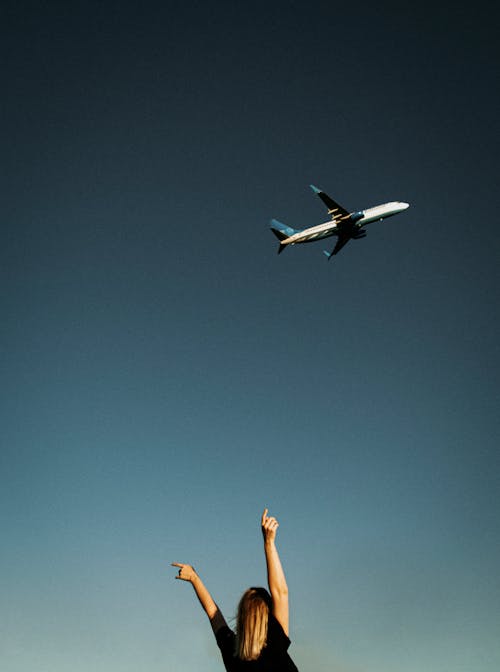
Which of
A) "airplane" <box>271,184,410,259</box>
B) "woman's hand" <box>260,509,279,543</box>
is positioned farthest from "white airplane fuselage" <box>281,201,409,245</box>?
"woman's hand" <box>260,509,279,543</box>

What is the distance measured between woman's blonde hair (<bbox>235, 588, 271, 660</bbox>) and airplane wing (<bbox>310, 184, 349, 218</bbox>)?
61.7m

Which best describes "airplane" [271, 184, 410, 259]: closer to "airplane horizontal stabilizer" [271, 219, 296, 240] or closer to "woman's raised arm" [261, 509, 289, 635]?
"airplane horizontal stabilizer" [271, 219, 296, 240]

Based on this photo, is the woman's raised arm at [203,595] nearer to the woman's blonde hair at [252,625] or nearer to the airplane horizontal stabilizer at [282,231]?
the woman's blonde hair at [252,625]

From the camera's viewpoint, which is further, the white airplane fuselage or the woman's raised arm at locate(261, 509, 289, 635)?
the white airplane fuselage

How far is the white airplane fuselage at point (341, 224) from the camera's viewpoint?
2495 inches

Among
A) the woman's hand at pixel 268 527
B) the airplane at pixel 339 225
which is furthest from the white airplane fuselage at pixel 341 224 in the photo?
the woman's hand at pixel 268 527

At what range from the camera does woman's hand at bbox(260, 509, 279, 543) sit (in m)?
5.24

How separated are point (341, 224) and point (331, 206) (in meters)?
2.53

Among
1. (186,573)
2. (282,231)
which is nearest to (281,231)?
(282,231)

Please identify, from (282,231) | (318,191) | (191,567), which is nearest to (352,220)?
(318,191)

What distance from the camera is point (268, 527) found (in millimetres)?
5301

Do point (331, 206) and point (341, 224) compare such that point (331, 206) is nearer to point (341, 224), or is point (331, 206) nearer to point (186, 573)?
point (341, 224)

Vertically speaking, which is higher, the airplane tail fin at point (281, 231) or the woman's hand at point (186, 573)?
the airplane tail fin at point (281, 231)

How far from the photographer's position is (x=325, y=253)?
70312 millimetres
